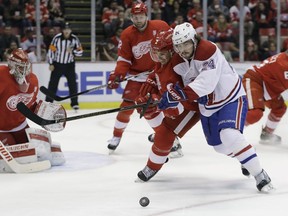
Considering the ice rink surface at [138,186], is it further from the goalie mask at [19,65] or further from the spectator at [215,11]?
the spectator at [215,11]

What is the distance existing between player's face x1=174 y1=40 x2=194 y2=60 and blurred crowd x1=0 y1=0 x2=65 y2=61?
16.7ft

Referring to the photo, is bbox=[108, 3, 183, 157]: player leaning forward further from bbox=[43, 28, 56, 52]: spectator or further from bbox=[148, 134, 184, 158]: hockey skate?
bbox=[43, 28, 56, 52]: spectator

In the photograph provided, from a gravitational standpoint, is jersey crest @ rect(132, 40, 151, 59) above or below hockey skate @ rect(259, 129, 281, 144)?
above

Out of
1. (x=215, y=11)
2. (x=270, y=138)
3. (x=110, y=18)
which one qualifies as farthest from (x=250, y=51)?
(x=270, y=138)

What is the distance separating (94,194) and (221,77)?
0.96 meters

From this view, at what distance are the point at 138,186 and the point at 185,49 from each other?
870 millimetres

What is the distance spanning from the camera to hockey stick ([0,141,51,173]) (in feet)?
14.1

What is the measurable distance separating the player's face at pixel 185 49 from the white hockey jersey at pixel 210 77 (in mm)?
34

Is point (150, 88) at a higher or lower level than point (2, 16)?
lower

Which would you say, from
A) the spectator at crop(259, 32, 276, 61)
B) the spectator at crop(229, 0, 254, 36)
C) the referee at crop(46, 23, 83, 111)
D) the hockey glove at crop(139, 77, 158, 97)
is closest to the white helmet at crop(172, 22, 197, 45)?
the hockey glove at crop(139, 77, 158, 97)

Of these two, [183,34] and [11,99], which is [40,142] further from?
[183,34]

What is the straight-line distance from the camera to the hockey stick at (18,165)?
14.1 ft

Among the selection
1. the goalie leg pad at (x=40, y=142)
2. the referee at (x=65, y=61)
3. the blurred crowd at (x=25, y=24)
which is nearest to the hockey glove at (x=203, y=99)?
the goalie leg pad at (x=40, y=142)

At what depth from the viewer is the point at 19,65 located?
4.34 m
